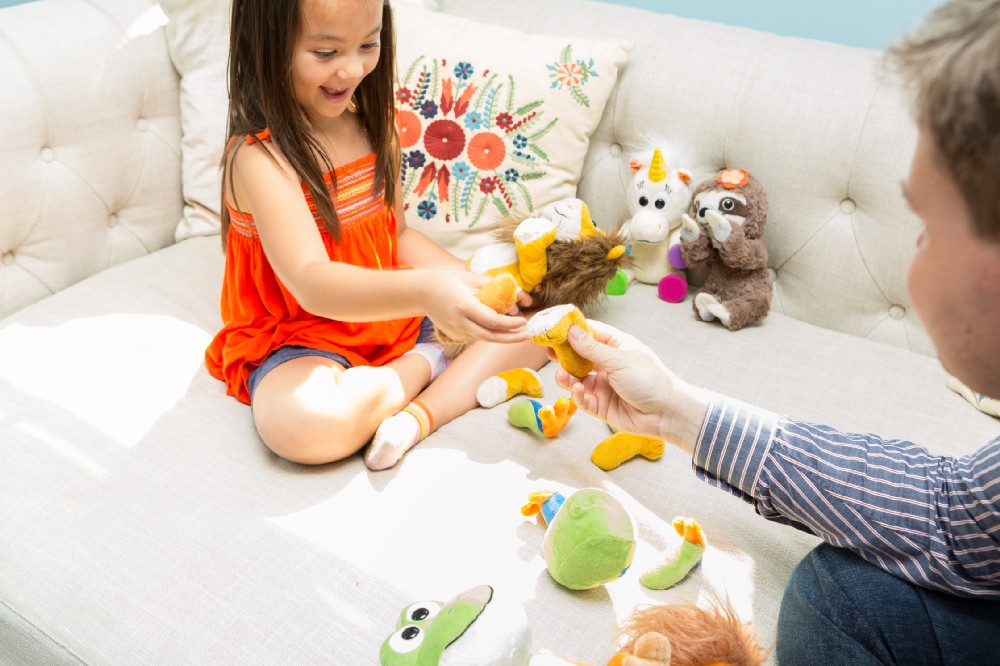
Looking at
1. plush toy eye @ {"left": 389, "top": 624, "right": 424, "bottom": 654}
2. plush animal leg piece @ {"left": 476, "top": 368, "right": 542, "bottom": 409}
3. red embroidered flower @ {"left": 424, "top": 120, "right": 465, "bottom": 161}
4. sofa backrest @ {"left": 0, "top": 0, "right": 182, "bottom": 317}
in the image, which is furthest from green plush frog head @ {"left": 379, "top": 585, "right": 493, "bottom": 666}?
sofa backrest @ {"left": 0, "top": 0, "right": 182, "bottom": 317}

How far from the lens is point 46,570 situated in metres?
0.95

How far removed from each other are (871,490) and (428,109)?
1002mm

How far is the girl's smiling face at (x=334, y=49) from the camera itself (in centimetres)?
108

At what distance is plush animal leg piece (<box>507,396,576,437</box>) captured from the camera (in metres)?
1.15

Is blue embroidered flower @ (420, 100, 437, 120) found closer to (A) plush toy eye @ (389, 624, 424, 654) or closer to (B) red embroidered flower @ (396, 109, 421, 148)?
(B) red embroidered flower @ (396, 109, 421, 148)

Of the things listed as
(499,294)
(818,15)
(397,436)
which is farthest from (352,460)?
(818,15)

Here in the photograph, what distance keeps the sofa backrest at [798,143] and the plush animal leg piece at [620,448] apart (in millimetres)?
446

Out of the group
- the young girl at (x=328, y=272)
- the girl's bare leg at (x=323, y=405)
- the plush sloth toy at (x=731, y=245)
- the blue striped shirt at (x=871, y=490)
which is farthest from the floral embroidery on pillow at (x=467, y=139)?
the blue striped shirt at (x=871, y=490)

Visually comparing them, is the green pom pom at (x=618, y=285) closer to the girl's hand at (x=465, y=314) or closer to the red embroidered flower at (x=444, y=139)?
the red embroidered flower at (x=444, y=139)

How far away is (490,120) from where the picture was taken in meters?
1.50

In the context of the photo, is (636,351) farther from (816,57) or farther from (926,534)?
(816,57)

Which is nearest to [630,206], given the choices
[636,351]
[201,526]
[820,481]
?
[636,351]

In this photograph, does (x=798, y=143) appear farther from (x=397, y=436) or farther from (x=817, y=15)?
(x=397, y=436)

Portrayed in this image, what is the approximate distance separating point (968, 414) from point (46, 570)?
48.6 inches
